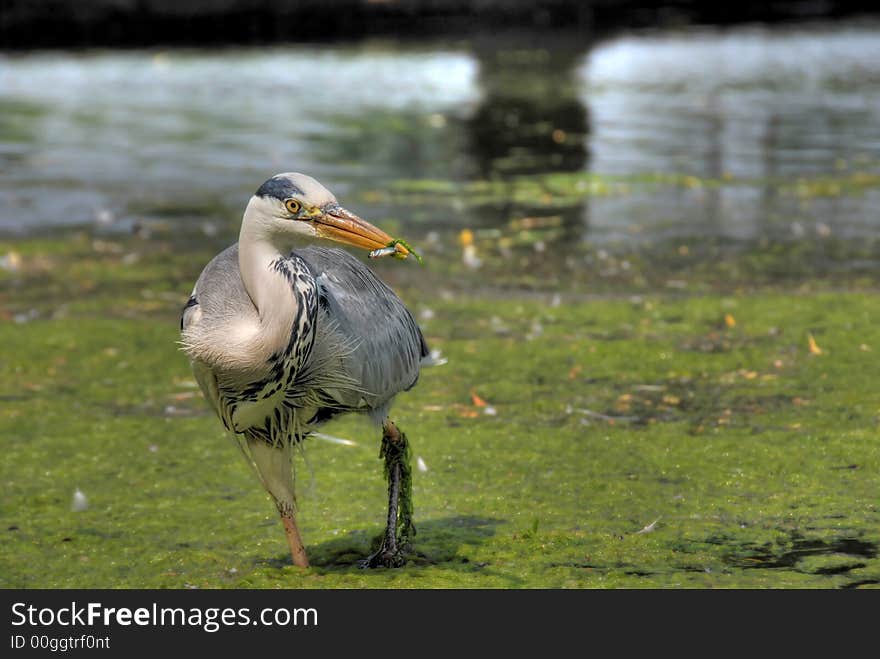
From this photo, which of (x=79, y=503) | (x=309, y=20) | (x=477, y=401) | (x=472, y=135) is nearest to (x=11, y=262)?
(x=477, y=401)

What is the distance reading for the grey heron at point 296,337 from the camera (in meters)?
4.51

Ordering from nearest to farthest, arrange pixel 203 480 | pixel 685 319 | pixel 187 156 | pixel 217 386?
1. pixel 217 386
2. pixel 203 480
3. pixel 685 319
4. pixel 187 156

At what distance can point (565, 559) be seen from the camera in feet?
16.6

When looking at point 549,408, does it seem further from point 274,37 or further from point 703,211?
point 274,37

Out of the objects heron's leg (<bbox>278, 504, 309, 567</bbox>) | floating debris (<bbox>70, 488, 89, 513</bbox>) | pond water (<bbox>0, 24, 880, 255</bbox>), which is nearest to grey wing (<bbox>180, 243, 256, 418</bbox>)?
heron's leg (<bbox>278, 504, 309, 567</bbox>)

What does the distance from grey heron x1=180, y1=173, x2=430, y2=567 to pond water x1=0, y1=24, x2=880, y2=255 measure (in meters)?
5.26

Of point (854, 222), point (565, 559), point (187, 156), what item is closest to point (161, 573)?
point (565, 559)

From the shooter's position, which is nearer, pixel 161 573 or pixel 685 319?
pixel 161 573

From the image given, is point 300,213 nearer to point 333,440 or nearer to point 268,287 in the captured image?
point 268,287

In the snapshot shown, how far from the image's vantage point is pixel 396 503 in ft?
17.3

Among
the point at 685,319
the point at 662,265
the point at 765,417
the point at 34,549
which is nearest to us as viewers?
the point at 34,549

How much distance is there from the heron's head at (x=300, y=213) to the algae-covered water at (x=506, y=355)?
4.15ft

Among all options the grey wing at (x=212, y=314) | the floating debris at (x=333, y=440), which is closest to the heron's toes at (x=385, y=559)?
the grey wing at (x=212, y=314)

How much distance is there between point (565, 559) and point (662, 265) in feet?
15.7
